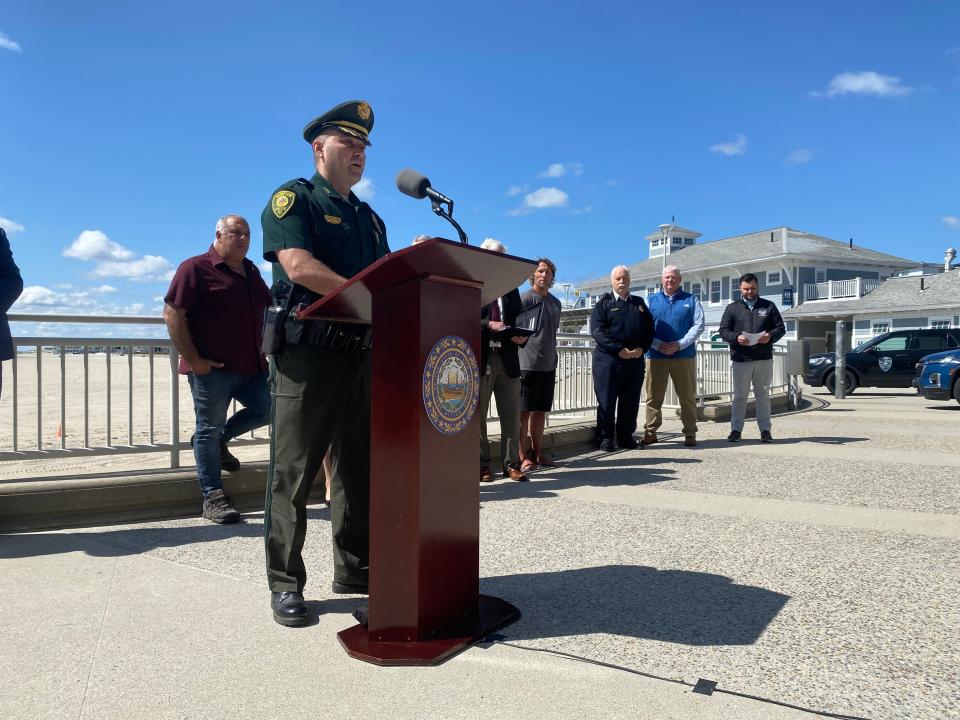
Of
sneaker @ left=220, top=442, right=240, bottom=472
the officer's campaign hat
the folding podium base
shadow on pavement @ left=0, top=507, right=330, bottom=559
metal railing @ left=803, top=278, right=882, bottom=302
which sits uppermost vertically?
metal railing @ left=803, top=278, right=882, bottom=302

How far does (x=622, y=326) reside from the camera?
7.34 m

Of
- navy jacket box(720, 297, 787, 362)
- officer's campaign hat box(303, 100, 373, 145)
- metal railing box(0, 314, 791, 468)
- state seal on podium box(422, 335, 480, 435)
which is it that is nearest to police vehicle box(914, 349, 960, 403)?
navy jacket box(720, 297, 787, 362)

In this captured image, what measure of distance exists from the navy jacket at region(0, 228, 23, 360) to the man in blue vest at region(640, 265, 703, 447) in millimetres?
5940

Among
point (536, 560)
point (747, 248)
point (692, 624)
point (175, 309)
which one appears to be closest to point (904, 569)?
point (692, 624)

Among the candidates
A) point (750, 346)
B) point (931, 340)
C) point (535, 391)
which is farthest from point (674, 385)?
point (931, 340)

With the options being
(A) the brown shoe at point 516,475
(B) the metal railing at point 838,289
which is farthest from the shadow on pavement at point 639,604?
(B) the metal railing at point 838,289

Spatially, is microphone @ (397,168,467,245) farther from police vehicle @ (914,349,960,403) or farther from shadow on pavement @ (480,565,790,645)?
police vehicle @ (914,349,960,403)

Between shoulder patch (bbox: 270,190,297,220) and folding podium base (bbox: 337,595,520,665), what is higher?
shoulder patch (bbox: 270,190,297,220)

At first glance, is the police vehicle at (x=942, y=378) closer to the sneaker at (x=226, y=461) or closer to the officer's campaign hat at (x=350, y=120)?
the sneaker at (x=226, y=461)

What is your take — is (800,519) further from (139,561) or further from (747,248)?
(747,248)

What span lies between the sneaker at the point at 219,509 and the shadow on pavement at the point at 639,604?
1.90m

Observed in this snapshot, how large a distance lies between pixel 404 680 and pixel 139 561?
1934 mm

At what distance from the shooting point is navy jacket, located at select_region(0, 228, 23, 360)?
12.5 feet

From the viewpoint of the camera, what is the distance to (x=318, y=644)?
2.52 metres
